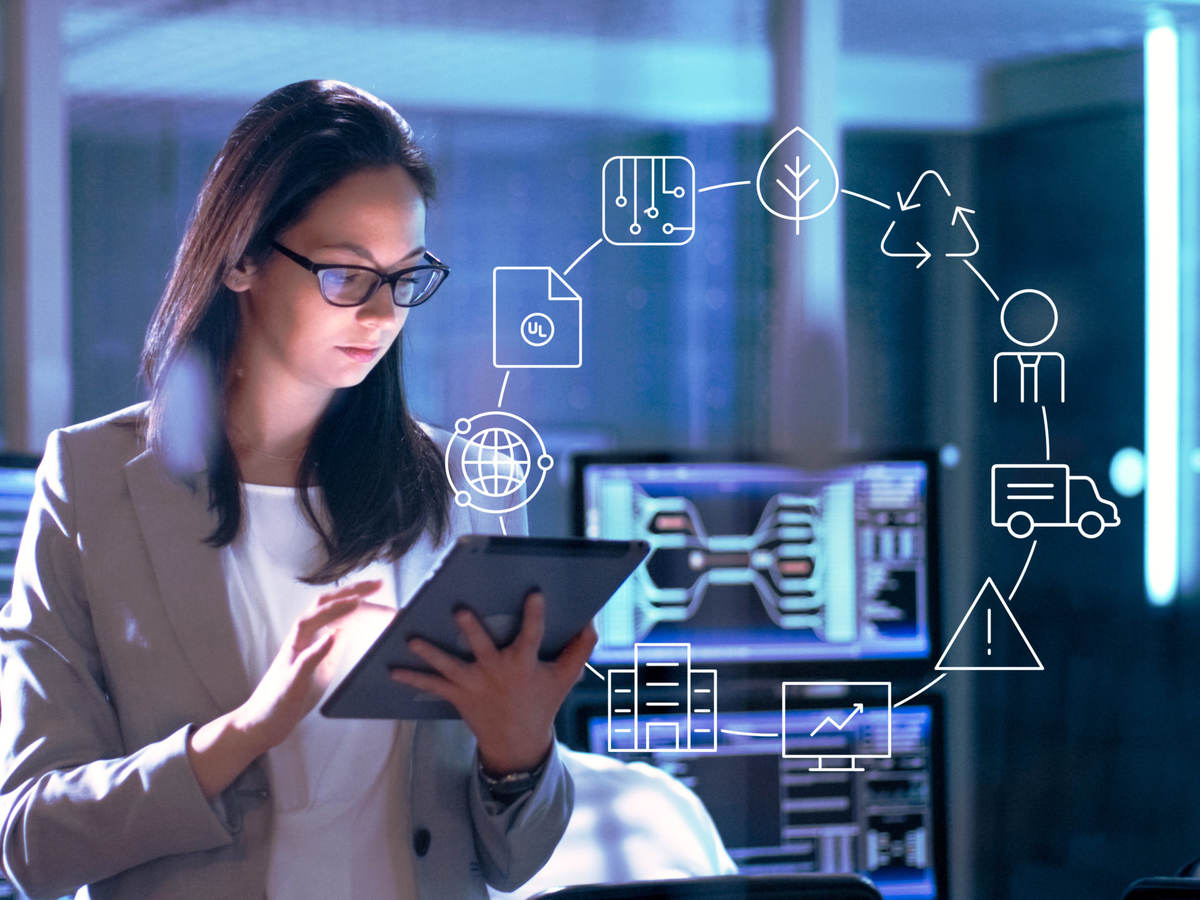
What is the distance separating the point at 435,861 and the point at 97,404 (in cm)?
103

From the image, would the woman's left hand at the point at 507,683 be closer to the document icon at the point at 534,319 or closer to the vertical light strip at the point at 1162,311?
the document icon at the point at 534,319

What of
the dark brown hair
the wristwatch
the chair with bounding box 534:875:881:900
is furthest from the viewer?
the dark brown hair

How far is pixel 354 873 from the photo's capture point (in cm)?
145

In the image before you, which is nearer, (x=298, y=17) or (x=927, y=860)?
(x=298, y=17)

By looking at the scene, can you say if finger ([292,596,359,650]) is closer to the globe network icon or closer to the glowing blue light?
the globe network icon

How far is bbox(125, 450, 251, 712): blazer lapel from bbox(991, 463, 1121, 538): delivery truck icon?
1.59 metres

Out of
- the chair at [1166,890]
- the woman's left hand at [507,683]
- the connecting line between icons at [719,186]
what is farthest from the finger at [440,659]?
the connecting line between icons at [719,186]

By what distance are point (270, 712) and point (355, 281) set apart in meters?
0.61

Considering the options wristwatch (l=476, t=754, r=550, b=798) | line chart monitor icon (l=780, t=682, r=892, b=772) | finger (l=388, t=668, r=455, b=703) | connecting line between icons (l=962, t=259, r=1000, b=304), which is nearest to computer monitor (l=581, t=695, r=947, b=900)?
line chart monitor icon (l=780, t=682, r=892, b=772)

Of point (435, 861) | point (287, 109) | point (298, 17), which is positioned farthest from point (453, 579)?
point (298, 17)

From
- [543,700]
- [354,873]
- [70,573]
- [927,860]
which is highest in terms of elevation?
[70,573]

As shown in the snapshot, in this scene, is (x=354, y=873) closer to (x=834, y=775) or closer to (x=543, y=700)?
(x=543, y=700)

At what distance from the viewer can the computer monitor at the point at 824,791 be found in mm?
2352

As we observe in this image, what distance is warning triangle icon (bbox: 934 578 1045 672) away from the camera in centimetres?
242
